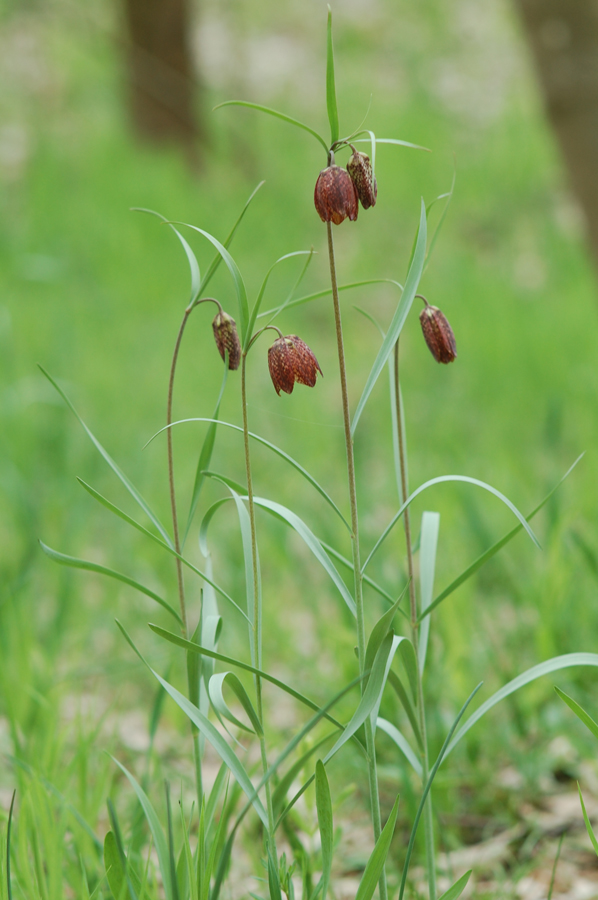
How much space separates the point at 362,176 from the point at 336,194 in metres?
0.04

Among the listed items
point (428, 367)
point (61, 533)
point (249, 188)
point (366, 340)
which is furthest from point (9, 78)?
point (61, 533)

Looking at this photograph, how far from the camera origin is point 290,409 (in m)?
3.20

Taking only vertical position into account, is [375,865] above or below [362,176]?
below

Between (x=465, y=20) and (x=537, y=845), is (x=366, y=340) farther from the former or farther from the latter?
(x=465, y=20)

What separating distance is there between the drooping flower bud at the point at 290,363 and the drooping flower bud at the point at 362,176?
148 mm

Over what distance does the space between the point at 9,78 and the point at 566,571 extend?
1011cm

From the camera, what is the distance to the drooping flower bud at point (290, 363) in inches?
30.5

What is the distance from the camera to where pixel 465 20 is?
10336 mm

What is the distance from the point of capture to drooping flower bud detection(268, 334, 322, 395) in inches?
30.5

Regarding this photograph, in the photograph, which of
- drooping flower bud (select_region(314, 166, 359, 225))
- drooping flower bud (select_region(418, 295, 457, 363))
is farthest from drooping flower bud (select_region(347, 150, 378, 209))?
drooping flower bud (select_region(418, 295, 457, 363))

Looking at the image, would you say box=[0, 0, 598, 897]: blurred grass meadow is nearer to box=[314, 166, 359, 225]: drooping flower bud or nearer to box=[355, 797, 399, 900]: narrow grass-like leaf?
box=[314, 166, 359, 225]: drooping flower bud

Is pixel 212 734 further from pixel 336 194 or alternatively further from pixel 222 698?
pixel 336 194

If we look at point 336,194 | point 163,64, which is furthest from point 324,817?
point 163,64

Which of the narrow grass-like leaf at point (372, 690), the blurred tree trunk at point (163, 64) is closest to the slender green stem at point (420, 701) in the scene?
the narrow grass-like leaf at point (372, 690)
